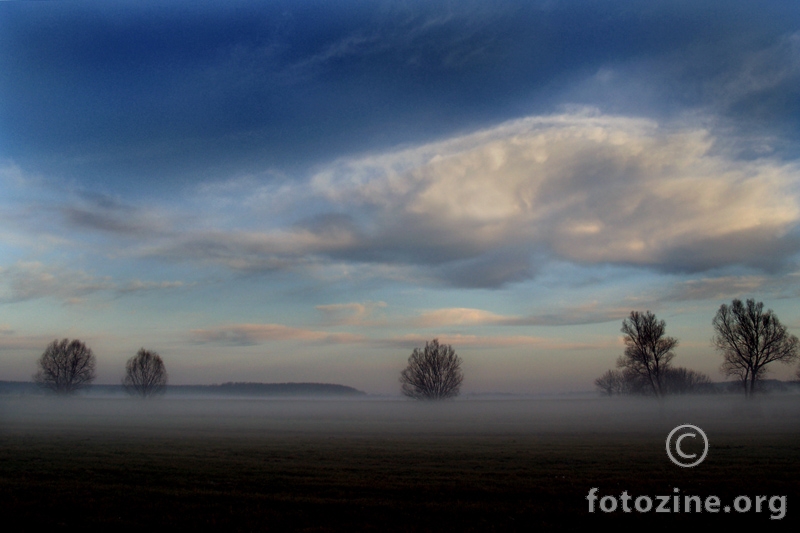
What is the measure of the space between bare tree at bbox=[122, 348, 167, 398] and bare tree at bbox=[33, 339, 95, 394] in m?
8.78

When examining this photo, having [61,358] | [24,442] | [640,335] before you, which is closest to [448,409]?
[640,335]

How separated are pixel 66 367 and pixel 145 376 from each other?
18.2 meters

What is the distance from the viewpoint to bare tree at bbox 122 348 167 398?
410 ft

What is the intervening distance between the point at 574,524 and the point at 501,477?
653 centimetres

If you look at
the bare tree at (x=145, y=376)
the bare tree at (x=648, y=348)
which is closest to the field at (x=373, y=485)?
the bare tree at (x=648, y=348)

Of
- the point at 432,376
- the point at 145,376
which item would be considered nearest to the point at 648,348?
the point at 432,376

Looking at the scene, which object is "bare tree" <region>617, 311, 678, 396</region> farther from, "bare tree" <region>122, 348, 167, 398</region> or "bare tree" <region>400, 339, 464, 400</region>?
"bare tree" <region>122, 348, 167, 398</region>

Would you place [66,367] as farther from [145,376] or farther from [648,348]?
[648,348]

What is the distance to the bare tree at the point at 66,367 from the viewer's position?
11919cm

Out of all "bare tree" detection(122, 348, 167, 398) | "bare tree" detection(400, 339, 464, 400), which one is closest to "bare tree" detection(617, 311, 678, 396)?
"bare tree" detection(400, 339, 464, 400)

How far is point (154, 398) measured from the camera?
126500 mm

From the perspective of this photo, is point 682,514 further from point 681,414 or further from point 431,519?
point 681,414

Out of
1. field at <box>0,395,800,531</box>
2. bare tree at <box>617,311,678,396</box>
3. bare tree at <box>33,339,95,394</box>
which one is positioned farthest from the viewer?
bare tree at <box>33,339,95,394</box>

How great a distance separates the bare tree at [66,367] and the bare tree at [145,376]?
8782mm
